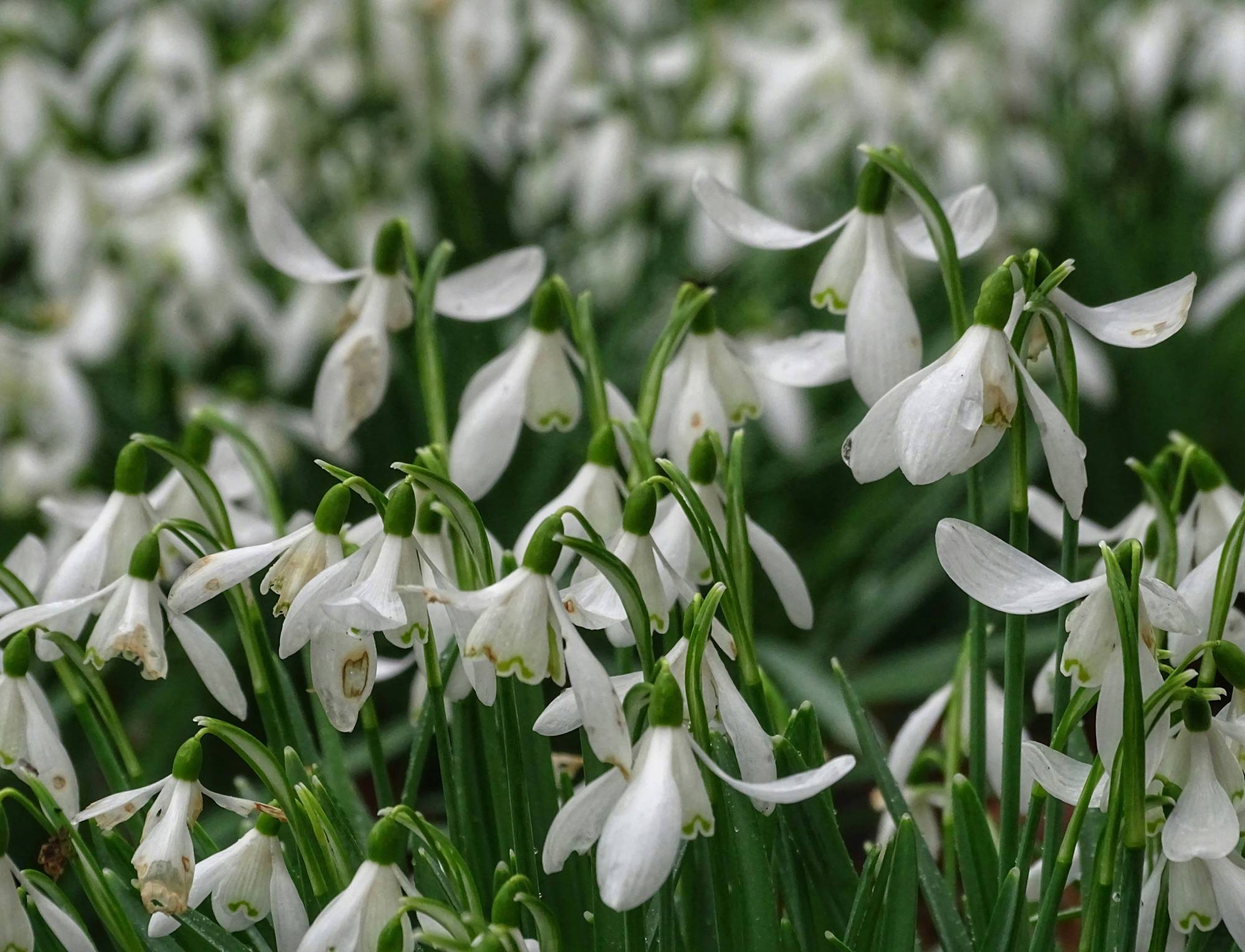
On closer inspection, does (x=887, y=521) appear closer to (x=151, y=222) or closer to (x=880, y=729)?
(x=880, y=729)

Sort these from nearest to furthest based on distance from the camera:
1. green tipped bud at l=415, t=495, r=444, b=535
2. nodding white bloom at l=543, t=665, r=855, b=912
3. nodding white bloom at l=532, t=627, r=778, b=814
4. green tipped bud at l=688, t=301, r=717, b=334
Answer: nodding white bloom at l=543, t=665, r=855, b=912 → nodding white bloom at l=532, t=627, r=778, b=814 → green tipped bud at l=415, t=495, r=444, b=535 → green tipped bud at l=688, t=301, r=717, b=334

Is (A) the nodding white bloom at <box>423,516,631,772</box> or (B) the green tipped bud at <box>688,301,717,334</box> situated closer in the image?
(A) the nodding white bloom at <box>423,516,631,772</box>

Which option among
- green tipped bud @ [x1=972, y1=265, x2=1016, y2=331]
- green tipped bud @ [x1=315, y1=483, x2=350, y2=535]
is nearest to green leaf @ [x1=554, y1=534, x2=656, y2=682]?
green tipped bud @ [x1=315, y1=483, x2=350, y2=535]

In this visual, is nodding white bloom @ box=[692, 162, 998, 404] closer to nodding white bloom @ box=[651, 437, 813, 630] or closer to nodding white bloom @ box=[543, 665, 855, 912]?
nodding white bloom @ box=[651, 437, 813, 630]

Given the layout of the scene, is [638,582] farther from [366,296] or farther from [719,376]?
[366,296]

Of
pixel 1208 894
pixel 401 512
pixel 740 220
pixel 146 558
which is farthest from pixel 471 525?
pixel 1208 894

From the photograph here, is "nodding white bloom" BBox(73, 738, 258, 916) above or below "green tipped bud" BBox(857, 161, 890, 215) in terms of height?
below

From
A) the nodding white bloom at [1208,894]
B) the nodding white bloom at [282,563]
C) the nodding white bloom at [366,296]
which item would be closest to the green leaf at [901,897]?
the nodding white bloom at [1208,894]

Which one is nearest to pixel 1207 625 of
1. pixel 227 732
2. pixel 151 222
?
pixel 227 732
